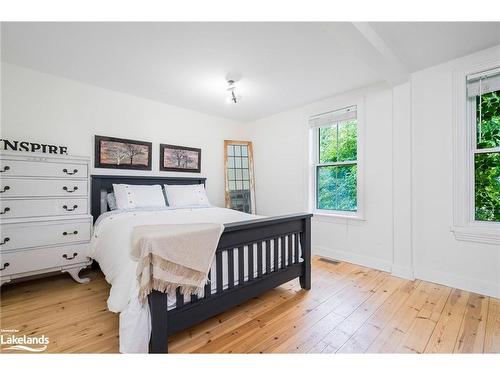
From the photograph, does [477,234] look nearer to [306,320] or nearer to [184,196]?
[306,320]

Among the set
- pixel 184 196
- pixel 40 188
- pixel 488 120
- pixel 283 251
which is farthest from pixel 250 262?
pixel 488 120

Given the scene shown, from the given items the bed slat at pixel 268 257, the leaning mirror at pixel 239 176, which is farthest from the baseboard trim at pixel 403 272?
the leaning mirror at pixel 239 176

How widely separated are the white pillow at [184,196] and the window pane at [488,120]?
3.17 metres

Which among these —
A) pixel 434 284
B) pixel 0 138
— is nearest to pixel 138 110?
pixel 0 138

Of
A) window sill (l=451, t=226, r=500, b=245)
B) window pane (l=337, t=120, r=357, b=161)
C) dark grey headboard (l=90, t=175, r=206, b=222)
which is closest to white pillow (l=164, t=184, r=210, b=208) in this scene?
dark grey headboard (l=90, t=175, r=206, b=222)

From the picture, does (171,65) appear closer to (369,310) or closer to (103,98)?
(103,98)

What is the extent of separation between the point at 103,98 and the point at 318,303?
135 inches

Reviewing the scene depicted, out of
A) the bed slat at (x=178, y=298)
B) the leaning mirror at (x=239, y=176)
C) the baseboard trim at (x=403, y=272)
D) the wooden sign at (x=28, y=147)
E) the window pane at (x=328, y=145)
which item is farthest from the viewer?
the leaning mirror at (x=239, y=176)

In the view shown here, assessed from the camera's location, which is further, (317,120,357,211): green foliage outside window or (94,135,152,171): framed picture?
(317,120,357,211): green foliage outside window

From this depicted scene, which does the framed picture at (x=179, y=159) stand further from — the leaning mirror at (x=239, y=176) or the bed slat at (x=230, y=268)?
the bed slat at (x=230, y=268)

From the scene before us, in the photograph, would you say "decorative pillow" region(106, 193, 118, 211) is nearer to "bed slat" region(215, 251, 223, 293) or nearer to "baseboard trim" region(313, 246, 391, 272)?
"bed slat" region(215, 251, 223, 293)

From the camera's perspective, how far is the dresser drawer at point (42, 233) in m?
2.00

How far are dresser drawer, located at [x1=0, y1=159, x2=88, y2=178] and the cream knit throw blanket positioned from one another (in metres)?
1.50

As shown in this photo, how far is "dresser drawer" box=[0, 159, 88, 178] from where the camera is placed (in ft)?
6.70
